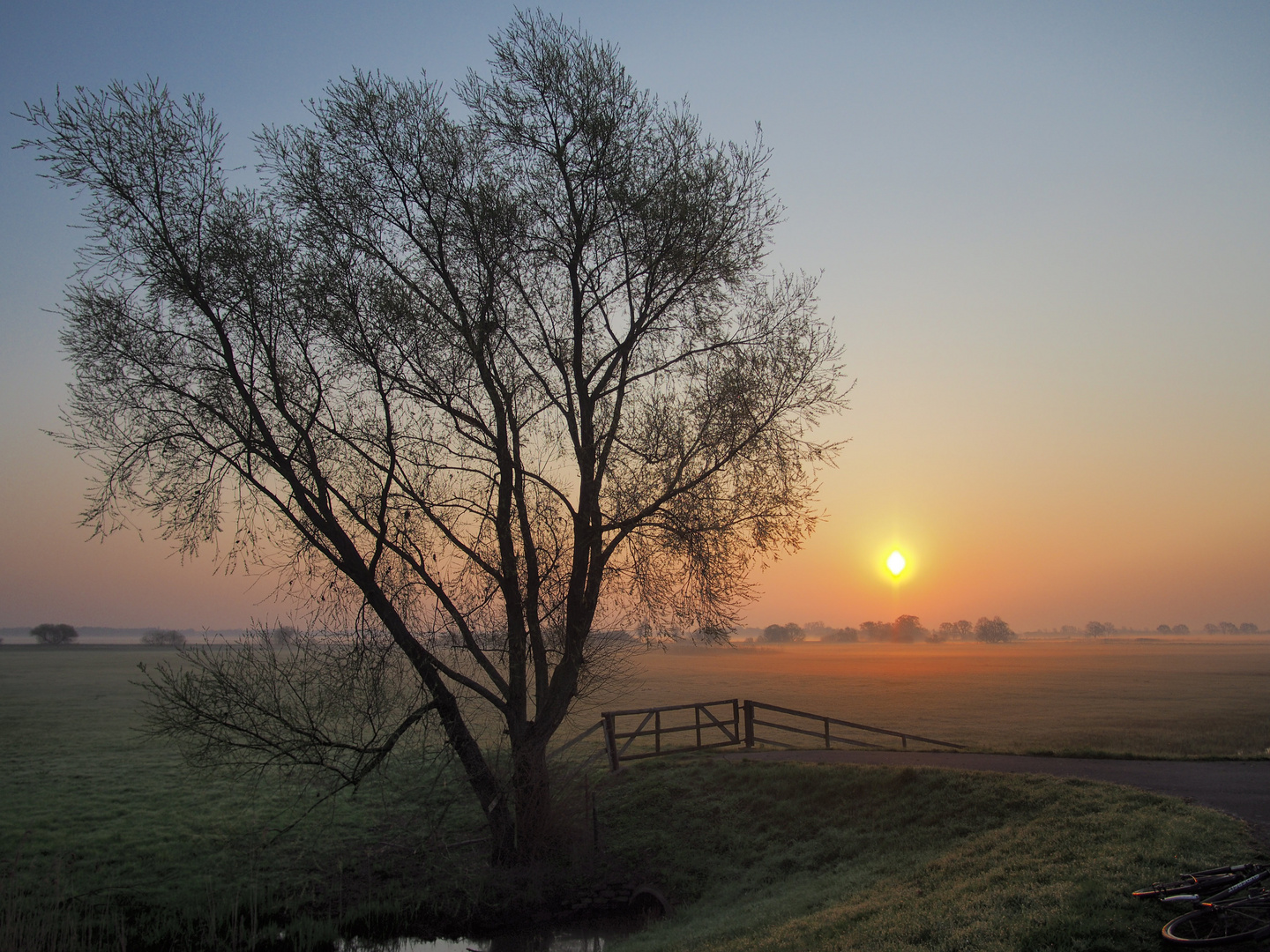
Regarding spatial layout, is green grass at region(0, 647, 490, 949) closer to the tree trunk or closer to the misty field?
the tree trunk

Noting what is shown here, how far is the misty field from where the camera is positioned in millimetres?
25672

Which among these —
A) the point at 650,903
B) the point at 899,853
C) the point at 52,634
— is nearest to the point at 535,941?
the point at 650,903

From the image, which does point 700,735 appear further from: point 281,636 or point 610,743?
point 281,636

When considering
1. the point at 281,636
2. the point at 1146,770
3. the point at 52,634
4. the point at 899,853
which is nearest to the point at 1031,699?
the point at 1146,770

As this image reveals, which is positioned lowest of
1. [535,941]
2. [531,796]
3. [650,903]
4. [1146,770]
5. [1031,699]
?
[1031,699]

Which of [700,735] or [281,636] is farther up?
[281,636]

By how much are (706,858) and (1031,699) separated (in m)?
43.3

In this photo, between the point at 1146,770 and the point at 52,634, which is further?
the point at 52,634

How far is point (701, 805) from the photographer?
1652 centimetres

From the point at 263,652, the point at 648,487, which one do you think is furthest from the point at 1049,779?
the point at 263,652

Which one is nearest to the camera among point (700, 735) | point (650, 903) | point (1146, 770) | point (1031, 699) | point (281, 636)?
point (281, 636)

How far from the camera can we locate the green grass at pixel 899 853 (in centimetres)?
777

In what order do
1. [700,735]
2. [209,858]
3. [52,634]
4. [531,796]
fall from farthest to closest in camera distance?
[52,634] → [700,735] → [209,858] → [531,796]

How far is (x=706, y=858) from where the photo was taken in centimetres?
1460
